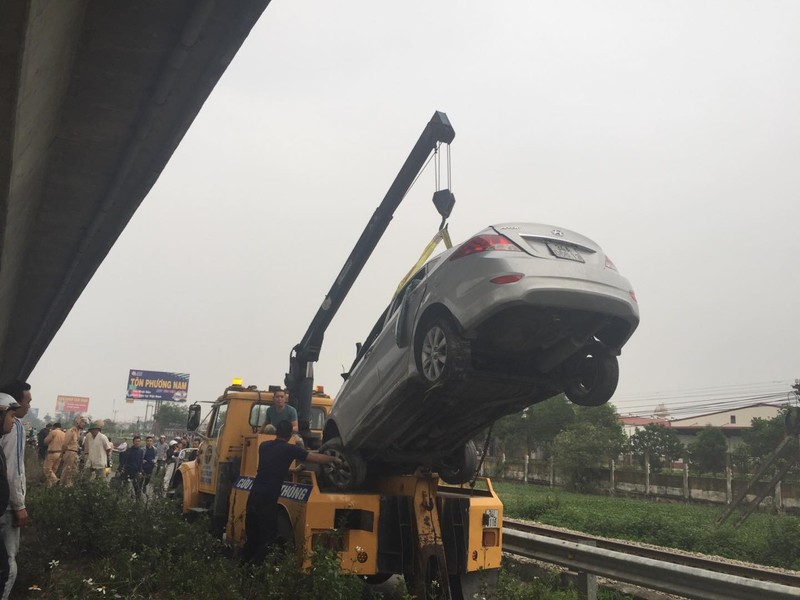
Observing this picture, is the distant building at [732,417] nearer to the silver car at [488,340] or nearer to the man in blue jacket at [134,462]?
the man in blue jacket at [134,462]

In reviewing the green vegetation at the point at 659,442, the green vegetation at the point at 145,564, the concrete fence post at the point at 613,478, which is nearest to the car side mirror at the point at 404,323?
the green vegetation at the point at 145,564

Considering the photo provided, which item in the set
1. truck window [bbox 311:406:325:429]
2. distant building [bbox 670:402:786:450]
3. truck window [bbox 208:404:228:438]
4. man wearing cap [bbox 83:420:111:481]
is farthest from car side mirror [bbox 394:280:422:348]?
distant building [bbox 670:402:786:450]

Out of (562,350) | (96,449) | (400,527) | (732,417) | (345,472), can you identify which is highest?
(732,417)

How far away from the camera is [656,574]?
5449mm

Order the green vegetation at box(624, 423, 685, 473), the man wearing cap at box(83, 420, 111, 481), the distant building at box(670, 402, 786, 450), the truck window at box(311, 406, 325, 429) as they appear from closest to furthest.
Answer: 1. the truck window at box(311, 406, 325, 429)
2. the man wearing cap at box(83, 420, 111, 481)
3. the green vegetation at box(624, 423, 685, 473)
4. the distant building at box(670, 402, 786, 450)

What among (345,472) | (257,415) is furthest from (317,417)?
(345,472)

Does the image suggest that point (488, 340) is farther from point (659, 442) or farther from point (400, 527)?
point (659, 442)

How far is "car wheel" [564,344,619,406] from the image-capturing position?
16.8 ft

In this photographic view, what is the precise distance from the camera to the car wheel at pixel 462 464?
641cm

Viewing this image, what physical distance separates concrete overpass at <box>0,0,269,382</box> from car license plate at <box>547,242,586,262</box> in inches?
117

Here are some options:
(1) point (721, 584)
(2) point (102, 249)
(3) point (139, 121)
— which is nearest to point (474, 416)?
(1) point (721, 584)

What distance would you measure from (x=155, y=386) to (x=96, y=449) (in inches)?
2635

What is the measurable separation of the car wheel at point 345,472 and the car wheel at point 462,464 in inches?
31.6

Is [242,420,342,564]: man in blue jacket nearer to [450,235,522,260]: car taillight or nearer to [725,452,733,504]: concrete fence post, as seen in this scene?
[450,235,522,260]: car taillight
